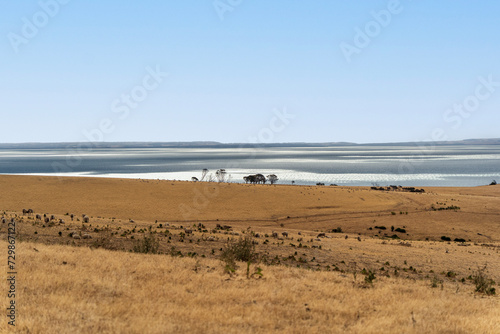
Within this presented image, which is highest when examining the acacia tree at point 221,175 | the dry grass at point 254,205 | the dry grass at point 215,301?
the acacia tree at point 221,175

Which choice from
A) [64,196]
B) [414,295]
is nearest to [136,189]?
[64,196]

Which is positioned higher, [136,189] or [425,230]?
[136,189]

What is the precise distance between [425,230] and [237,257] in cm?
2905

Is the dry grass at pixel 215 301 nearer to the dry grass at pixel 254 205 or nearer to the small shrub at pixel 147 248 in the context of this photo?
the small shrub at pixel 147 248

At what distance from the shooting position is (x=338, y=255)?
21.4 meters

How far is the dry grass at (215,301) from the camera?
30.4 ft

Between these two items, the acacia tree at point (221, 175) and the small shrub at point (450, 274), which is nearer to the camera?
the small shrub at point (450, 274)

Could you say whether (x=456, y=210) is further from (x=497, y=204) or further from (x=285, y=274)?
(x=285, y=274)

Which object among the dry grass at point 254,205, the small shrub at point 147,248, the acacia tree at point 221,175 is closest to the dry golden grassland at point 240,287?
the small shrub at point 147,248

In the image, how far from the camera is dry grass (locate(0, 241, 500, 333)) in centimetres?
926

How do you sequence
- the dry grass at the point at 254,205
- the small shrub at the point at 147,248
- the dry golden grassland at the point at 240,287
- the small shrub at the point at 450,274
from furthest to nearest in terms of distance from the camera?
the dry grass at the point at 254,205 → the small shrub at the point at 450,274 → the small shrub at the point at 147,248 → the dry golden grassland at the point at 240,287

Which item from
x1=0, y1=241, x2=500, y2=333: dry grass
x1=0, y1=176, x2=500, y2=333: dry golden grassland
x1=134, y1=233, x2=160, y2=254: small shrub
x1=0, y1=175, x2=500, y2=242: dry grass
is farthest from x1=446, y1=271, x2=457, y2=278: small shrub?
x1=0, y1=175, x2=500, y2=242: dry grass

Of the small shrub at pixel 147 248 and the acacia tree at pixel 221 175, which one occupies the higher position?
the acacia tree at pixel 221 175

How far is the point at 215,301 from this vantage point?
36.4 feet
